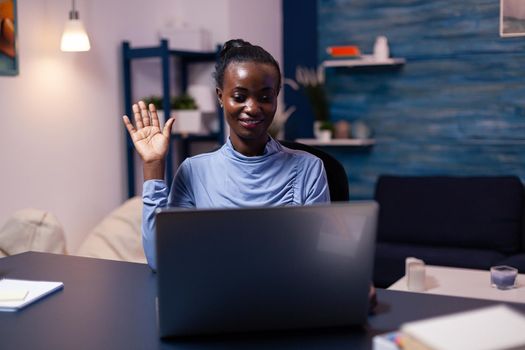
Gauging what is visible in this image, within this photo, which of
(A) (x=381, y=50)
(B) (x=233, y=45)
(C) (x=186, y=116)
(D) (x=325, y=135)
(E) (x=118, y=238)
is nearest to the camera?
(B) (x=233, y=45)

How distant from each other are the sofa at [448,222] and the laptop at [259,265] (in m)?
2.63

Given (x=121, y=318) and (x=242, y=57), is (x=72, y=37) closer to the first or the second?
(x=242, y=57)

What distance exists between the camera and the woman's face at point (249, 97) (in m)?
1.69

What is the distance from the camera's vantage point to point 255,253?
1189mm

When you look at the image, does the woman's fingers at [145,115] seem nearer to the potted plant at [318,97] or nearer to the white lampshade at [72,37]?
the white lampshade at [72,37]

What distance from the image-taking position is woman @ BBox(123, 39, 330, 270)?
1.67 m

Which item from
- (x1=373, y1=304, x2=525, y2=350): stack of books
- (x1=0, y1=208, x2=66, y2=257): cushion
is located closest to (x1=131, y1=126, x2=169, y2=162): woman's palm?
(x1=373, y1=304, x2=525, y2=350): stack of books

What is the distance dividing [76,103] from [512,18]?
2502 millimetres

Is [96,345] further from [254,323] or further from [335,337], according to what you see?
[335,337]

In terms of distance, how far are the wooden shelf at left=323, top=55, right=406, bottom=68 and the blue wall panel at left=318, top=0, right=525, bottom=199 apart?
8 cm

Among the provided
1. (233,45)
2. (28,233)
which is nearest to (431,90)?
(28,233)

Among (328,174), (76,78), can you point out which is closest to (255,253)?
(328,174)

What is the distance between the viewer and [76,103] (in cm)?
371

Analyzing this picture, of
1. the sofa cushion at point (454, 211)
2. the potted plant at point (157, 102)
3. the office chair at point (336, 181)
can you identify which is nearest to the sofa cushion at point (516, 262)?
the sofa cushion at point (454, 211)
